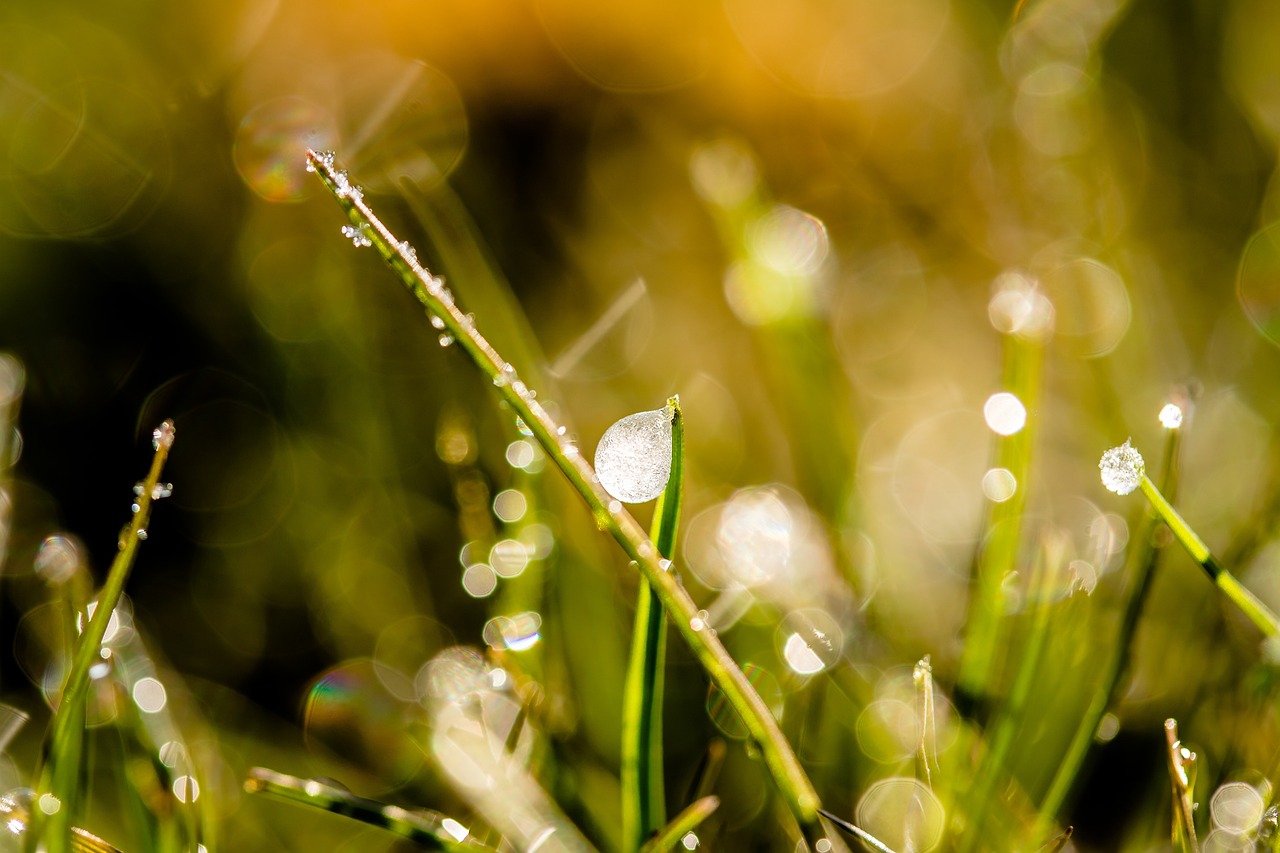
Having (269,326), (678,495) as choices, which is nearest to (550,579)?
(678,495)

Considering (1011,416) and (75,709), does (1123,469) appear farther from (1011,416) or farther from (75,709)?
(75,709)

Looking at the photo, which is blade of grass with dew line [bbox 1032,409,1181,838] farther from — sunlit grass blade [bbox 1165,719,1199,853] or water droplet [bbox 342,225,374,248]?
water droplet [bbox 342,225,374,248]

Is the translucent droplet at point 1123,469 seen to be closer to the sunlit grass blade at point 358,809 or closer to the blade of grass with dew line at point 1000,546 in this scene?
the blade of grass with dew line at point 1000,546

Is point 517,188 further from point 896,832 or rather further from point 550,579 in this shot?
point 896,832

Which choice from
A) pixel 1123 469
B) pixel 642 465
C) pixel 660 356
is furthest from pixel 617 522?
pixel 660 356

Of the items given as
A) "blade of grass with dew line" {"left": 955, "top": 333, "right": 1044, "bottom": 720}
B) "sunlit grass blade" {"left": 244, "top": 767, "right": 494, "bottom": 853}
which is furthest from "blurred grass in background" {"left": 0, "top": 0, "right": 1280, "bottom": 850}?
"sunlit grass blade" {"left": 244, "top": 767, "right": 494, "bottom": 853}
